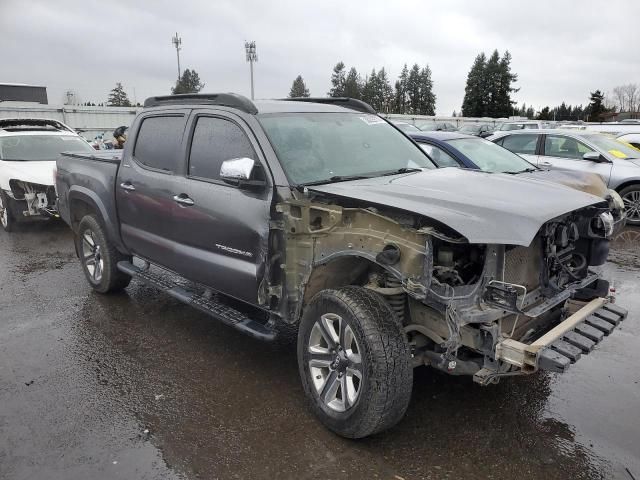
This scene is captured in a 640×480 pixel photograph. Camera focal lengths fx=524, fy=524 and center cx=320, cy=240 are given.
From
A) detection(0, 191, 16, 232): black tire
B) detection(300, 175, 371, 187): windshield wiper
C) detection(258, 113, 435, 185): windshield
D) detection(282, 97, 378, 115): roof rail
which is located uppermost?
detection(282, 97, 378, 115): roof rail

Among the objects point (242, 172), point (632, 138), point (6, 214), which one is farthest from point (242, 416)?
point (632, 138)

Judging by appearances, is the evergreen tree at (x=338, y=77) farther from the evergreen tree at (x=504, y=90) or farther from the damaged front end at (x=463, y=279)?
the damaged front end at (x=463, y=279)

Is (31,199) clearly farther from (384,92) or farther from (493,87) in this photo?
(384,92)

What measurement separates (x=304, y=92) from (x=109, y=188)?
86794mm

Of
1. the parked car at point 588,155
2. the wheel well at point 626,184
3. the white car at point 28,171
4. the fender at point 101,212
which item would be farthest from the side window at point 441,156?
the white car at point 28,171

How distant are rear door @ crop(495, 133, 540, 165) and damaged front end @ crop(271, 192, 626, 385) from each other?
286 inches

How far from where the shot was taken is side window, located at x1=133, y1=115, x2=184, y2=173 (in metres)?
4.42

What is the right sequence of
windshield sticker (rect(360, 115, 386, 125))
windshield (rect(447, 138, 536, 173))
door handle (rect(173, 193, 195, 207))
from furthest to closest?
windshield (rect(447, 138, 536, 173)) → windshield sticker (rect(360, 115, 386, 125)) → door handle (rect(173, 193, 195, 207))

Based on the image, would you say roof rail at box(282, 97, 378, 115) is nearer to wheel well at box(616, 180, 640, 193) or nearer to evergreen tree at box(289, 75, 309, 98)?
wheel well at box(616, 180, 640, 193)

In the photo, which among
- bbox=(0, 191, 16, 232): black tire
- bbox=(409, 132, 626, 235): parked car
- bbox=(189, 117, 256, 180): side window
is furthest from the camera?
bbox=(0, 191, 16, 232): black tire

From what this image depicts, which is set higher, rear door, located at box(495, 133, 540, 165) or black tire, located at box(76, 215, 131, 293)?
rear door, located at box(495, 133, 540, 165)

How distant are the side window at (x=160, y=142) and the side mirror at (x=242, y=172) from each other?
1.06 metres

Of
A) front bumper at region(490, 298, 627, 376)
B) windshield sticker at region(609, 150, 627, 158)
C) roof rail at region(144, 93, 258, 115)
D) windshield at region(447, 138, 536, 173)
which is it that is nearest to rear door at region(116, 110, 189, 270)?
roof rail at region(144, 93, 258, 115)

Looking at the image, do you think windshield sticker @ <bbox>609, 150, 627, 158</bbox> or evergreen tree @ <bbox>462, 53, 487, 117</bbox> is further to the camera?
evergreen tree @ <bbox>462, 53, 487, 117</bbox>
